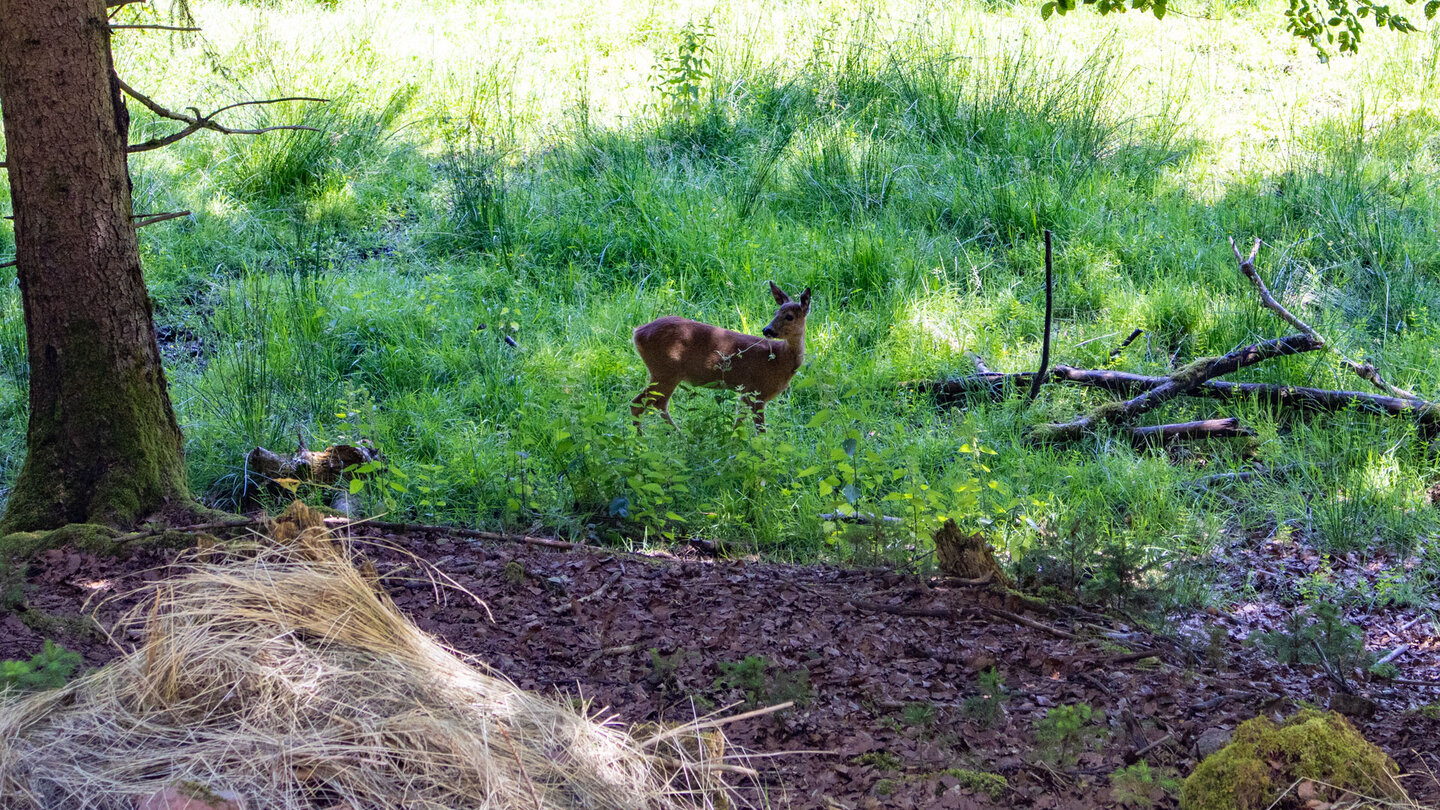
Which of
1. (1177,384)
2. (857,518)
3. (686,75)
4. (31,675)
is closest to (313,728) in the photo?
(31,675)

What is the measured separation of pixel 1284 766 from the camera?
2615mm

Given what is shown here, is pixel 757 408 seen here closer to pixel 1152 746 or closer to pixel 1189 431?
pixel 1189 431

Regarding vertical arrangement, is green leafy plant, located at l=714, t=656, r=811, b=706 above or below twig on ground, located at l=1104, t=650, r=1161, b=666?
above

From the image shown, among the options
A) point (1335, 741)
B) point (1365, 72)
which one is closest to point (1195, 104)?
point (1365, 72)

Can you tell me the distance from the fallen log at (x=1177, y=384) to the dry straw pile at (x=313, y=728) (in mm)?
4400

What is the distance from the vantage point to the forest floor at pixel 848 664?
9.46ft

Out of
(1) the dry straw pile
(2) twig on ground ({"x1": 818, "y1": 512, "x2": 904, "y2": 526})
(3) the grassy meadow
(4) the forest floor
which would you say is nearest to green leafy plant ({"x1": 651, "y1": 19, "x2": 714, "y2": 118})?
(3) the grassy meadow

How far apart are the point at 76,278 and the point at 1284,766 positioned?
4.38 metres

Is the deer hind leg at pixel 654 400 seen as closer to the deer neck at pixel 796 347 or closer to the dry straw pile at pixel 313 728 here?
the deer neck at pixel 796 347

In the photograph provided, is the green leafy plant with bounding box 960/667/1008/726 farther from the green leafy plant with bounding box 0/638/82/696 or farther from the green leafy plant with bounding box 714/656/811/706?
the green leafy plant with bounding box 0/638/82/696

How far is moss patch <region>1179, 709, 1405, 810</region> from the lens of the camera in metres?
2.56

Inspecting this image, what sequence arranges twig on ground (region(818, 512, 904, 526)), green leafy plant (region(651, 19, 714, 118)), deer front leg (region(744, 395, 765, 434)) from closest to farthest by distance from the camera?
1. twig on ground (region(818, 512, 904, 526))
2. deer front leg (region(744, 395, 765, 434))
3. green leafy plant (region(651, 19, 714, 118))

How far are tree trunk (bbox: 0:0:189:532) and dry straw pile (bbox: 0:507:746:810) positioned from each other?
170 cm

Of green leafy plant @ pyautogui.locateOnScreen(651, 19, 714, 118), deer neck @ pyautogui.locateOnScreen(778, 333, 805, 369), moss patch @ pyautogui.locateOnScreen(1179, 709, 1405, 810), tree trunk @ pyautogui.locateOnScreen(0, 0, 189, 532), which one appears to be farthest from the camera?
green leafy plant @ pyautogui.locateOnScreen(651, 19, 714, 118)
